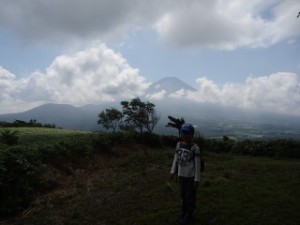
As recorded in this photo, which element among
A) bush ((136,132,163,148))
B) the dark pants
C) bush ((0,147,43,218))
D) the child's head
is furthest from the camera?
bush ((136,132,163,148))

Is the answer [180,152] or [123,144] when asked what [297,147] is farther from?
[180,152]

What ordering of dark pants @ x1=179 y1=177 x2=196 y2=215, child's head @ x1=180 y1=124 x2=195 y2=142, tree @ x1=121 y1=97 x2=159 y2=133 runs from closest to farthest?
1. child's head @ x1=180 y1=124 x2=195 y2=142
2. dark pants @ x1=179 y1=177 x2=196 y2=215
3. tree @ x1=121 y1=97 x2=159 y2=133

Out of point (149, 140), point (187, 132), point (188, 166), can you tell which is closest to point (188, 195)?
point (188, 166)

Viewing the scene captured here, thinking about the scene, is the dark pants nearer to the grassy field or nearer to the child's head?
the grassy field

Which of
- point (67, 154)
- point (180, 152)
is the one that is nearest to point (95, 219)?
point (180, 152)

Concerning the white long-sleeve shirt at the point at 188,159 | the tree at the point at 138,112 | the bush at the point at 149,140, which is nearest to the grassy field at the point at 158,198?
the white long-sleeve shirt at the point at 188,159

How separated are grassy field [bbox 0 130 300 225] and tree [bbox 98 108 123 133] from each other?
172ft

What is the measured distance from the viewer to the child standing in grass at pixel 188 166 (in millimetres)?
7859

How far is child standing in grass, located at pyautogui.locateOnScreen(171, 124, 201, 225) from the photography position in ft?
25.8

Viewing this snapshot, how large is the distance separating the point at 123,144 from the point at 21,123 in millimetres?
19067

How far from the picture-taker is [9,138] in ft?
52.6

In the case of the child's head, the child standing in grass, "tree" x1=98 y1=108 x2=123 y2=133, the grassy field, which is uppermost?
"tree" x1=98 y1=108 x2=123 y2=133

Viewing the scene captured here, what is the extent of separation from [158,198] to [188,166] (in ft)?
9.51

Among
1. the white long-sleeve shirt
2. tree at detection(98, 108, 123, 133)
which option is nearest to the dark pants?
the white long-sleeve shirt
